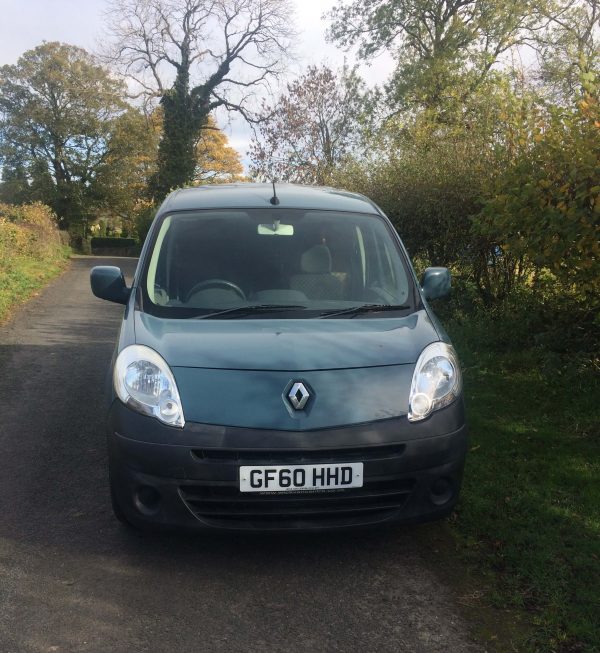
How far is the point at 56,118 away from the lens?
5428 centimetres

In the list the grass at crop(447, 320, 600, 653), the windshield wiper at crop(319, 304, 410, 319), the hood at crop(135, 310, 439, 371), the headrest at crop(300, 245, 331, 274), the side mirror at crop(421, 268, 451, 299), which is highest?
the headrest at crop(300, 245, 331, 274)

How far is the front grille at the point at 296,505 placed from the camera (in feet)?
11.5

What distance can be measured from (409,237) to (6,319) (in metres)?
6.90

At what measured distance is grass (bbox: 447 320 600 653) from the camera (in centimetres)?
332

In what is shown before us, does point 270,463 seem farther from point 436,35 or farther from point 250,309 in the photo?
point 436,35

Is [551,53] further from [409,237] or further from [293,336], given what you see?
[293,336]

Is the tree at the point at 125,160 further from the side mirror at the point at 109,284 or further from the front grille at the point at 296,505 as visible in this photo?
the front grille at the point at 296,505

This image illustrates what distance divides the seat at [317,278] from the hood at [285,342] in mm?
437

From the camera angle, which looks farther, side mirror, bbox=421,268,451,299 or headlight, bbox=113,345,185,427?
side mirror, bbox=421,268,451,299

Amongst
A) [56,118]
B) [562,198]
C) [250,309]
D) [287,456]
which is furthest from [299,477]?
[56,118]

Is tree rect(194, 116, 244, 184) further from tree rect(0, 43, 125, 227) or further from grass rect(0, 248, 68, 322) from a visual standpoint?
grass rect(0, 248, 68, 322)

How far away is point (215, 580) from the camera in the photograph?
3576 millimetres

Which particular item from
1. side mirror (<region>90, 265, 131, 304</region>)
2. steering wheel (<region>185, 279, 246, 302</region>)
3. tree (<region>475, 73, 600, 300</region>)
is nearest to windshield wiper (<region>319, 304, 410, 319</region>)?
steering wheel (<region>185, 279, 246, 302</region>)

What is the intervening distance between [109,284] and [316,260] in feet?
4.64
